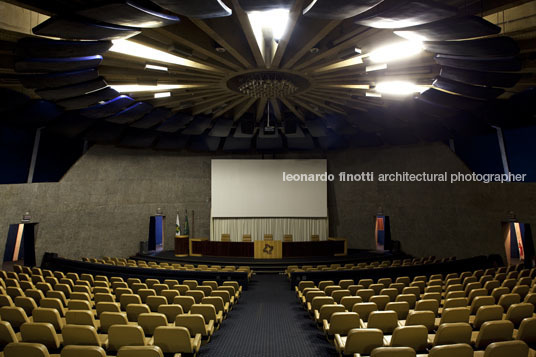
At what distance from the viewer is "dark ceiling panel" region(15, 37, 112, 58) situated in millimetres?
6566

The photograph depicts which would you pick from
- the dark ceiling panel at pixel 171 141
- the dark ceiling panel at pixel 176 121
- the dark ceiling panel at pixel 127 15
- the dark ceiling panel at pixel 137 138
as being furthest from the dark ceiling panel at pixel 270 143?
the dark ceiling panel at pixel 127 15

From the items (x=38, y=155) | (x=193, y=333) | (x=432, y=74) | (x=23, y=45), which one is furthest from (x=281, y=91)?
(x=38, y=155)

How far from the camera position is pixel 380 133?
17.4 m

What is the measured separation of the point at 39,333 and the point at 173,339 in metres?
1.94

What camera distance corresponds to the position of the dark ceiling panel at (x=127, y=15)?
5.16 metres

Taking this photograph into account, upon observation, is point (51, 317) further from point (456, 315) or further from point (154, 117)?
point (154, 117)

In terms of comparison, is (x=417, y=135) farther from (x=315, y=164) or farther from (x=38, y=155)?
(x=38, y=155)

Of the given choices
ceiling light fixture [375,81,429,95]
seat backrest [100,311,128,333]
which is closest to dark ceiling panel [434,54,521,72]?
ceiling light fixture [375,81,429,95]

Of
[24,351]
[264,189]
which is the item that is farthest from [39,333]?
[264,189]

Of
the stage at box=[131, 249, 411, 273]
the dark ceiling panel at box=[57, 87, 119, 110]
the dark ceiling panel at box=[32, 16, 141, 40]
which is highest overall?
the dark ceiling panel at box=[57, 87, 119, 110]

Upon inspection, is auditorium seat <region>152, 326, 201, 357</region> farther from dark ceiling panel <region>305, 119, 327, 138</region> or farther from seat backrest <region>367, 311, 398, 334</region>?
dark ceiling panel <region>305, 119, 327, 138</region>

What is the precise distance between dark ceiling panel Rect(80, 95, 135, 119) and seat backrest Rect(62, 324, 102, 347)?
351 inches

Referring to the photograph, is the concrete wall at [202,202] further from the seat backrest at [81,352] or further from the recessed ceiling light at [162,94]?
the seat backrest at [81,352]

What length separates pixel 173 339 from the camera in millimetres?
4707
